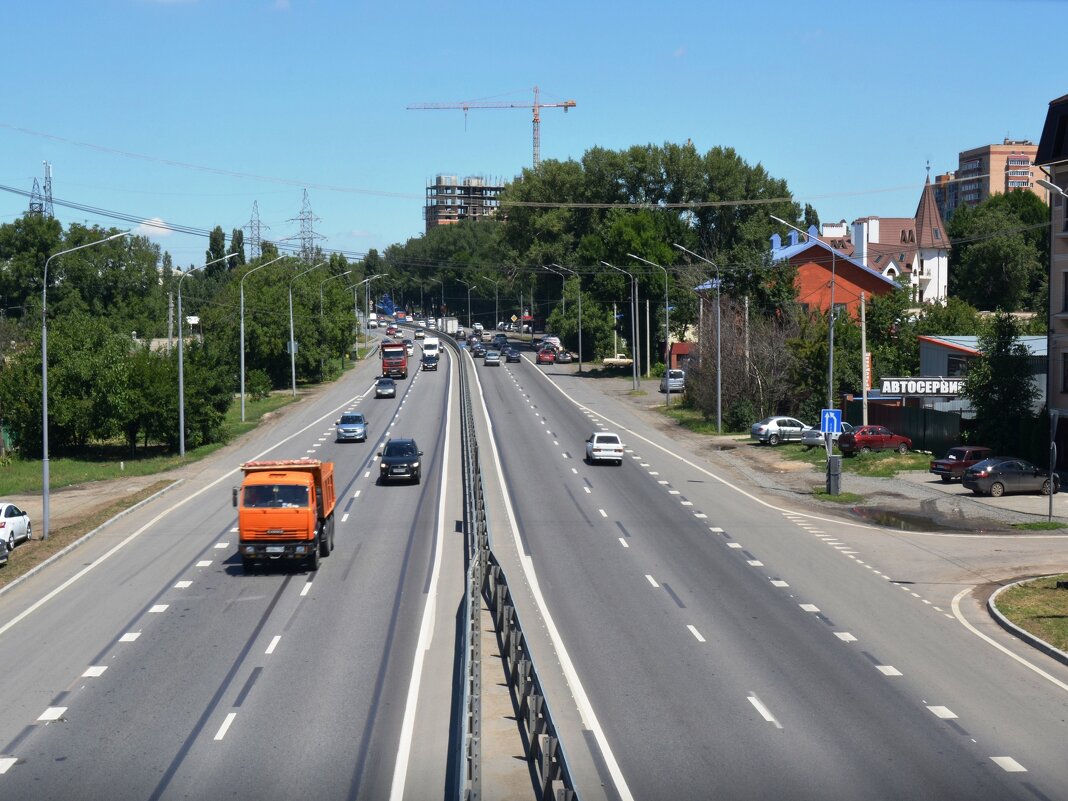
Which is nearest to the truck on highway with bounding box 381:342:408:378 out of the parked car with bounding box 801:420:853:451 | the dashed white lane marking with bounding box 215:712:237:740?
the parked car with bounding box 801:420:853:451

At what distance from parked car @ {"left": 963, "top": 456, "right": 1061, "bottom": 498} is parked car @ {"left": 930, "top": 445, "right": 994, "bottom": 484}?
232 cm

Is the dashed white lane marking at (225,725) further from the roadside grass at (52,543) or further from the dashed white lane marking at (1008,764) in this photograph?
the roadside grass at (52,543)

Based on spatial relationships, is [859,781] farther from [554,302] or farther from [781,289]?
[554,302]

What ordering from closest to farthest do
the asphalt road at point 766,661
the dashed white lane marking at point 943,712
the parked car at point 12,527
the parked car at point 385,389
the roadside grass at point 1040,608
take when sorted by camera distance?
the asphalt road at point 766,661 → the dashed white lane marking at point 943,712 → the roadside grass at point 1040,608 → the parked car at point 12,527 → the parked car at point 385,389

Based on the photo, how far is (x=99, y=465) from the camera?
56.7m

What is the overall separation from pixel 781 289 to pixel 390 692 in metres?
56.1

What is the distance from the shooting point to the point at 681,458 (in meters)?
52.4

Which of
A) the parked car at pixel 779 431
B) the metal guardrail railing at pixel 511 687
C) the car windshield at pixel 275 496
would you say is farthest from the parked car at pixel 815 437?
the car windshield at pixel 275 496

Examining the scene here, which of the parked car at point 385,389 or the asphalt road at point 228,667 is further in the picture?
the parked car at point 385,389

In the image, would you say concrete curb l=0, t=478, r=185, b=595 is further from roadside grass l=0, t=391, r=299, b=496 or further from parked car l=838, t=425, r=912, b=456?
parked car l=838, t=425, r=912, b=456

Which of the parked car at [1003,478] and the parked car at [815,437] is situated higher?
the parked car at [815,437]

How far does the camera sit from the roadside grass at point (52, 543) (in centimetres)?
3028

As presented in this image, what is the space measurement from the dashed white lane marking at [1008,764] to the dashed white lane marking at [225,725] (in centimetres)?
1022

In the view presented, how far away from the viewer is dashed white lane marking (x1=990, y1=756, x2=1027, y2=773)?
47.9 feet
